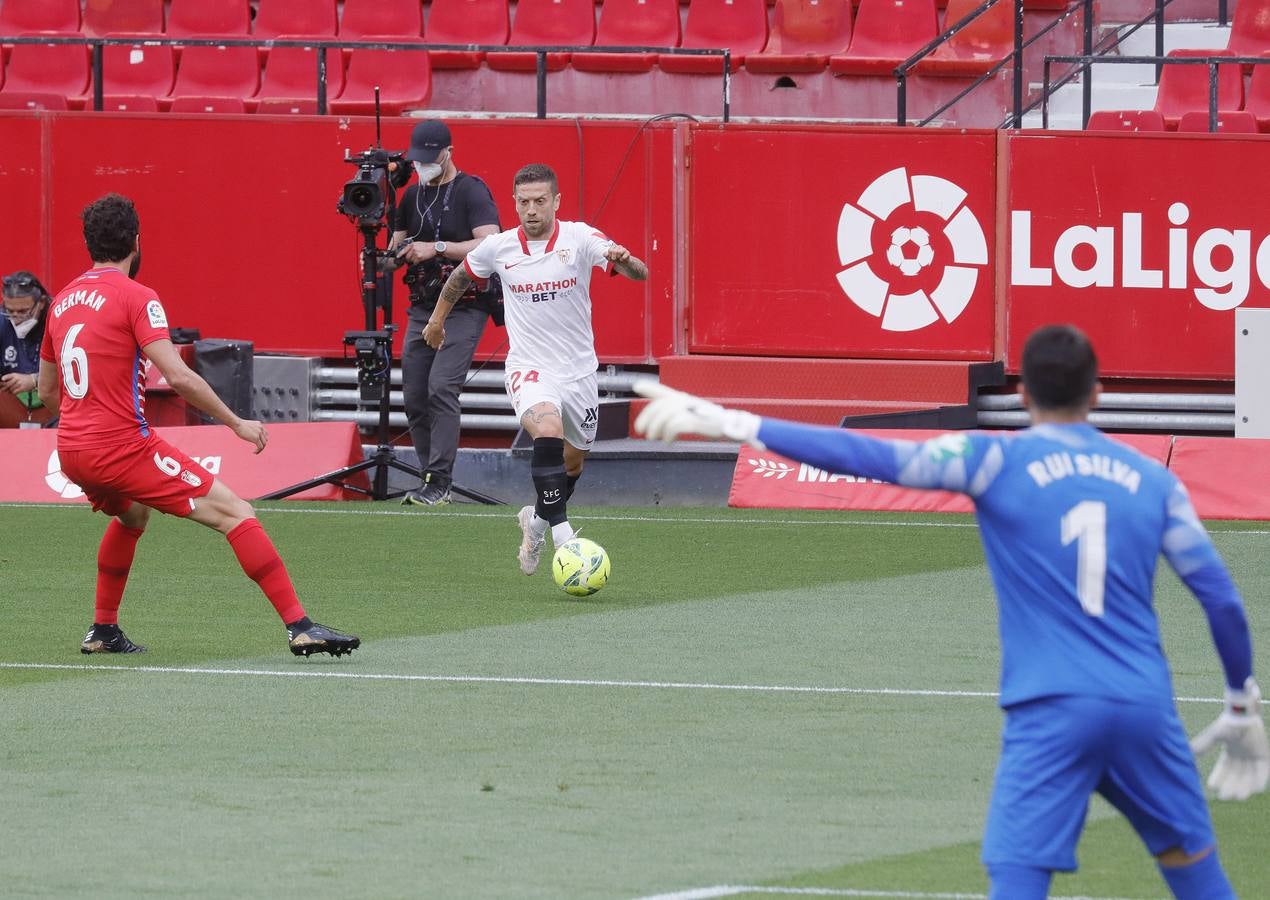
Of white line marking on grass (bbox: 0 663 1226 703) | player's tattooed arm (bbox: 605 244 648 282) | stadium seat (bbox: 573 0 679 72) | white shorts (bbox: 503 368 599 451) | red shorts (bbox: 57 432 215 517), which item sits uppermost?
stadium seat (bbox: 573 0 679 72)

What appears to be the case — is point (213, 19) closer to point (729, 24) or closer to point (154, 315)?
point (729, 24)

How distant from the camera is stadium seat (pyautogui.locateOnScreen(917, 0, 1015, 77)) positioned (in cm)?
2223

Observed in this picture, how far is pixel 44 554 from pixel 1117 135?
30.1 ft

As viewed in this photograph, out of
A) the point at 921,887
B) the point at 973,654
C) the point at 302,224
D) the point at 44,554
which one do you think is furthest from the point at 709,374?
the point at 921,887

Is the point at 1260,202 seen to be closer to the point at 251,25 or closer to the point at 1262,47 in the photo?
the point at 1262,47

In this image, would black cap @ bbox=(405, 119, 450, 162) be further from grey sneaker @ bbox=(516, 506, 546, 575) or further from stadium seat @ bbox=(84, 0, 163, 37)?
stadium seat @ bbox=(84, 0, 163, 37)

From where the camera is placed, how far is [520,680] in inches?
381

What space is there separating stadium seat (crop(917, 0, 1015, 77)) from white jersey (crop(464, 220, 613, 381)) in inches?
398

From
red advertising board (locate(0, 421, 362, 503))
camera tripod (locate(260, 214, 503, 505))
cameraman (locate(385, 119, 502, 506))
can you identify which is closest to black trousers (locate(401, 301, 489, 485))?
cameraman (locate(385, 119, 502, 506))

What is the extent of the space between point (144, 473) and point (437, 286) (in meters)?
7.33

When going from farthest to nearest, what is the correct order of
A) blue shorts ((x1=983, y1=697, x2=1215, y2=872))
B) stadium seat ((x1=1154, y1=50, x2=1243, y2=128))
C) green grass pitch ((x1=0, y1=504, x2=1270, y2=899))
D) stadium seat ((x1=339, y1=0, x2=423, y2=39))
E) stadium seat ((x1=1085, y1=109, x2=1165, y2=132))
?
stadium seat ((x1=339, y1=0, x2=423, y2=39))
stadium seat ((x1=1154, y1=50, x2=1243, y2=128))
stadium seat ((x1=1085, y1=109, x2=1165, y2=132))
green grass pitch ((x1=0, y1=504, x2=1270, y2=899))
blue shorts ((x1=983, y1=697, x2=1215, y2=872))

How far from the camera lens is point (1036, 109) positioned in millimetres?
21609

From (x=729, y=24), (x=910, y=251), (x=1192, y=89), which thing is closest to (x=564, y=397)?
(x=910, y=251)

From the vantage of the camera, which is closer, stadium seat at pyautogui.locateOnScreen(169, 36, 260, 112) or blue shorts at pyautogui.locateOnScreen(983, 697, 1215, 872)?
blue shorts at pyautogui.locateOnScreen(983, 697, 1215, 872)
